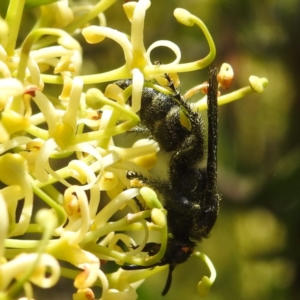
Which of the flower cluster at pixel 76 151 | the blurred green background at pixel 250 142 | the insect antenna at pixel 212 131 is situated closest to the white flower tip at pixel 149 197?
the flower cluster at pixel 76 151

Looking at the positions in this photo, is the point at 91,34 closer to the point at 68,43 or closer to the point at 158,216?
the point at 68,43

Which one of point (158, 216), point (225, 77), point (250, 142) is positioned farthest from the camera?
point (250, 142)

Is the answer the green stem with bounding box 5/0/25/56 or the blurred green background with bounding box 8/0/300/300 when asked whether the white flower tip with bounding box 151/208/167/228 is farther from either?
the blurred green background with bounding box 8/0/300/300

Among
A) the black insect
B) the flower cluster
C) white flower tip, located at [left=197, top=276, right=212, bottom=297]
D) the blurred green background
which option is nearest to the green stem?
the flower cluster

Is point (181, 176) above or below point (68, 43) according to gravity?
below

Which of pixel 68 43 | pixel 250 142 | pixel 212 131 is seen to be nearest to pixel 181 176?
pixel 212 131

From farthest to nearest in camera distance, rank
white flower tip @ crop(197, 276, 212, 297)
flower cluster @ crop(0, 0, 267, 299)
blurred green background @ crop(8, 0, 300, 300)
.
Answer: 1. blurred green background @ crop(8, 0, 300, 300)
2. white flower tip @ crop(197, 276, 212, 297)
3. flower cluster @ crop(0, 0, 267, 299)
